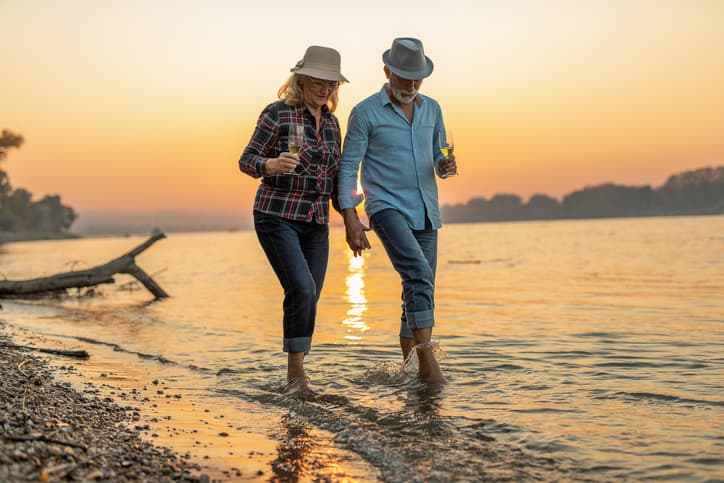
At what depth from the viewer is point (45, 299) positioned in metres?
18.6

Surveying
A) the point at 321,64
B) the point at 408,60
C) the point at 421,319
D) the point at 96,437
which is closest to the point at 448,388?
the point at 421,319

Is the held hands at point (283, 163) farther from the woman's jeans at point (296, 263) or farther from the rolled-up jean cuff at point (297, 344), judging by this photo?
the rolled-up jean cuff at point (297, 344)

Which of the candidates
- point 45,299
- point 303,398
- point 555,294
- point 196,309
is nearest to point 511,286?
point 555,294

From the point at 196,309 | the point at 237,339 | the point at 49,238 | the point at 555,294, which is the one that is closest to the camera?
the point at 237,339

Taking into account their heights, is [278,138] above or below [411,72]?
below

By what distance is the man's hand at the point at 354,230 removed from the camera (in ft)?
19.5

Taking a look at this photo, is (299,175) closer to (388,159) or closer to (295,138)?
(295,138)

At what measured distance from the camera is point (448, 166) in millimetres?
6086

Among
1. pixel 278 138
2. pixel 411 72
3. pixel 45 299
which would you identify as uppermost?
pixel 411 72

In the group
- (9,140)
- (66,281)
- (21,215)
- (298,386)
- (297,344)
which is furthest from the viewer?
(21,215)

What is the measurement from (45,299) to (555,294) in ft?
42.7

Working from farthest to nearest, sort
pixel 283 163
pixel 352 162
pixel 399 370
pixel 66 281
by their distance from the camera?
pixel 66 281 < pixel 399 370 < pixel 352 162 < pixel 283 163

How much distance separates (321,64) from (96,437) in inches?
123

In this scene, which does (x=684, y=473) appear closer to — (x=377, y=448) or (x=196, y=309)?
(x=377, y=448)
